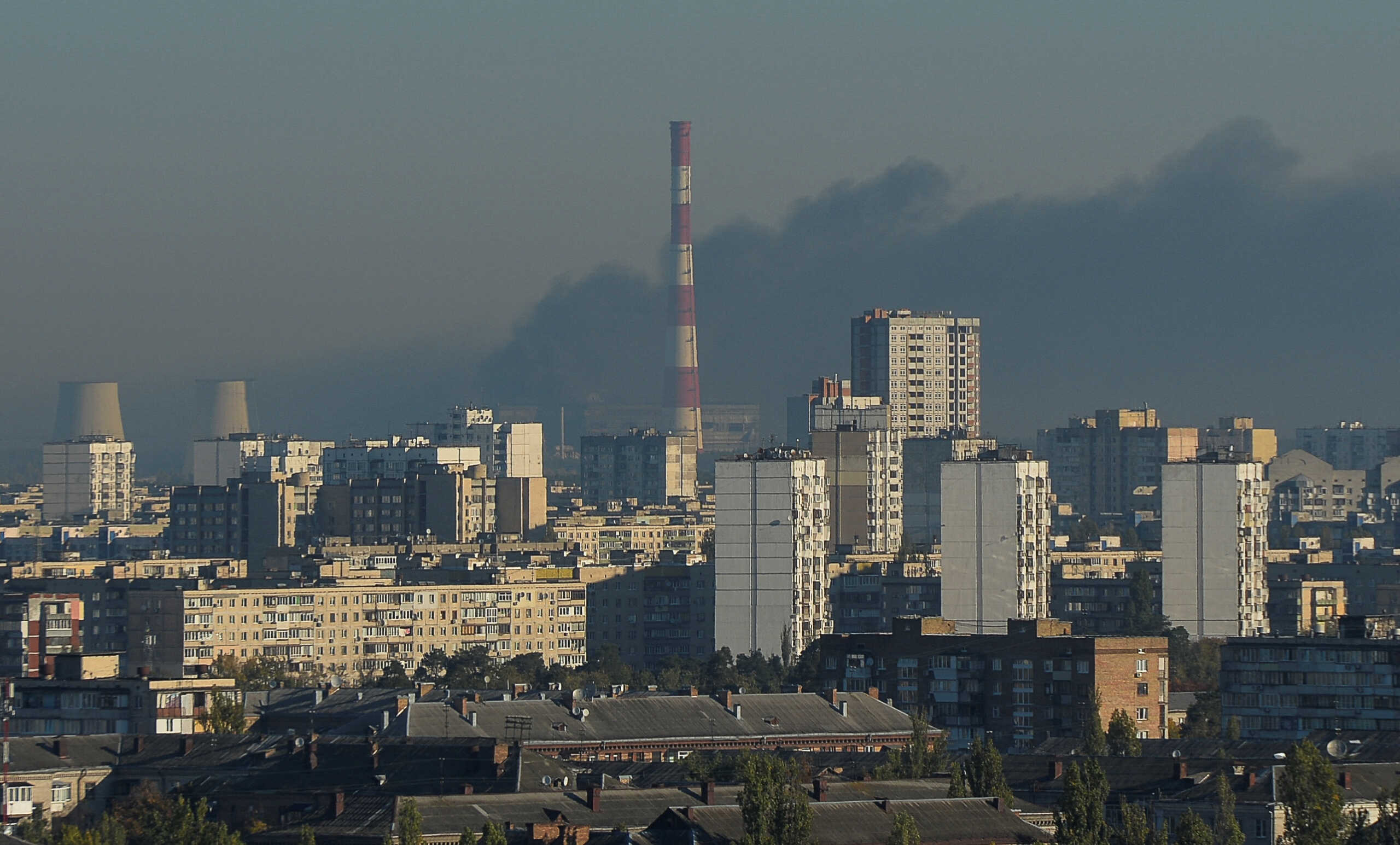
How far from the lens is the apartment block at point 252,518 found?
174 m

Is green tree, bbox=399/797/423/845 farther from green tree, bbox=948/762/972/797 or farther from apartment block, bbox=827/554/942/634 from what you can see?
apartment block, bbox=827/554/942/634

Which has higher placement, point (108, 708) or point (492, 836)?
point (108, 708)

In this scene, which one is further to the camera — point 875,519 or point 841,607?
point 875,519

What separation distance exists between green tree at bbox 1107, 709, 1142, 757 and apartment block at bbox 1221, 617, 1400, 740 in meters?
5.46

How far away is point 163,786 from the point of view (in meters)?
67.3

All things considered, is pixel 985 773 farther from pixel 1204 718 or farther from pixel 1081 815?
pixel 1204 718

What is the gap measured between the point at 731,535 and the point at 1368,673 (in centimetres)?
4709

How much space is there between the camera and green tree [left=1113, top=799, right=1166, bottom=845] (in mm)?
54531

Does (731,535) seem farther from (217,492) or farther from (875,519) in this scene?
(217,492)

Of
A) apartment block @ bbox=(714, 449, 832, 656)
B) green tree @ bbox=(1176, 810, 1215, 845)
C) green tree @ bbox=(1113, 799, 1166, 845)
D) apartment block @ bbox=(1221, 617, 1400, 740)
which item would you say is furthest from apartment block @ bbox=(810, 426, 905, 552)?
green tree @ bbox=(1176, 810, 1215, 845)

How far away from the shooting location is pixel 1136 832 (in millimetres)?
54688

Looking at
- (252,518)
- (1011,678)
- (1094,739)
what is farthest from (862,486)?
(1094,739)

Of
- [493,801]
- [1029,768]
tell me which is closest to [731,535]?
[1029,768]

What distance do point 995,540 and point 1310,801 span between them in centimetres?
6927
